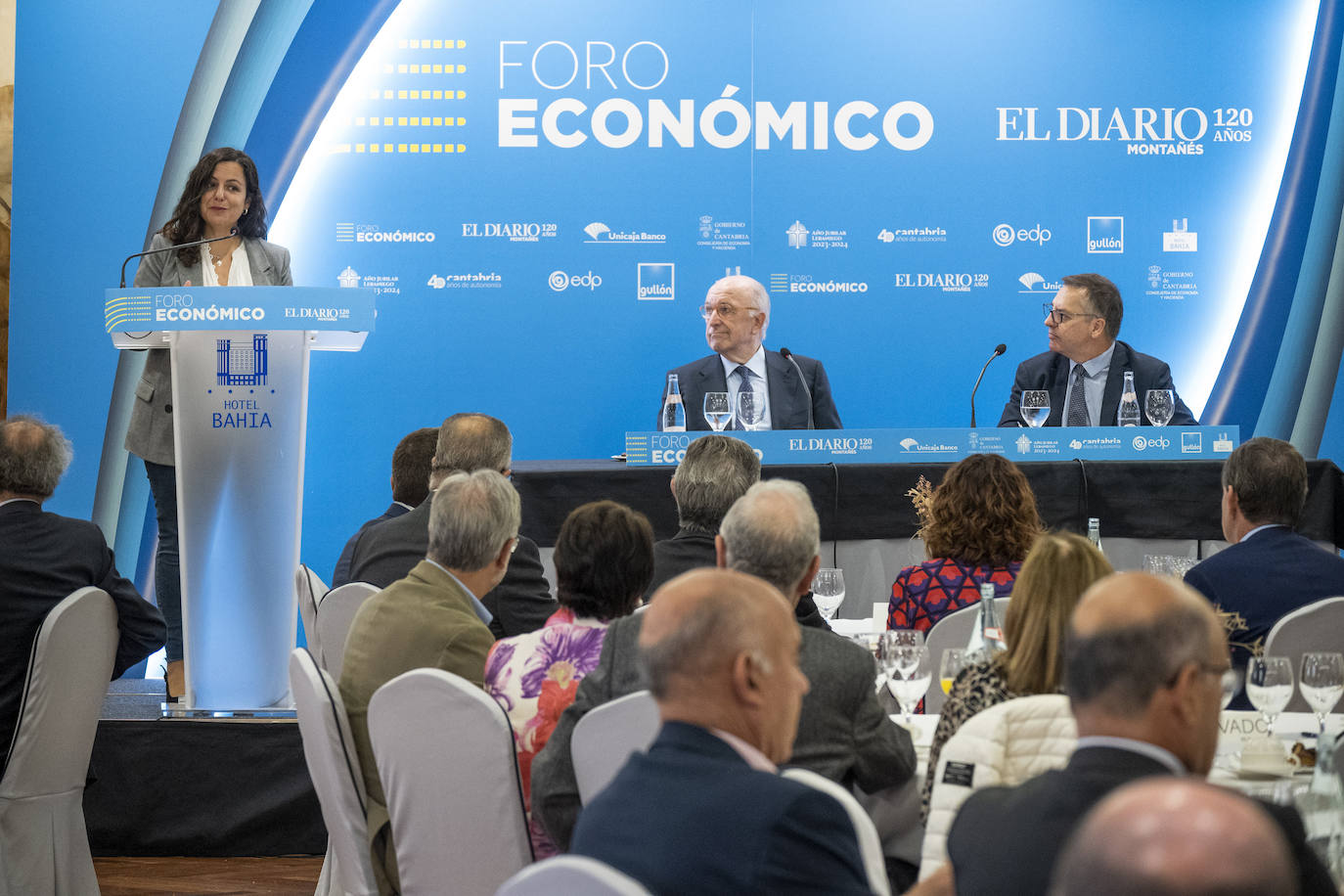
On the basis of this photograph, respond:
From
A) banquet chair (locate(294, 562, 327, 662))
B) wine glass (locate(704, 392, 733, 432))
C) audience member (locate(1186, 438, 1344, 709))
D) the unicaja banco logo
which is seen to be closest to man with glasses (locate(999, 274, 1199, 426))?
wine glass (locate(704, 392, 733, 432))

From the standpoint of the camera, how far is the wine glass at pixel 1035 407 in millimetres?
4719

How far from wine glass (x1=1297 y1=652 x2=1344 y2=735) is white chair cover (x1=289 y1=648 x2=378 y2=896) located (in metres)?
1.67

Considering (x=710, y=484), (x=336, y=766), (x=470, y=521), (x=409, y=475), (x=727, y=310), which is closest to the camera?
(x=336, y=766)

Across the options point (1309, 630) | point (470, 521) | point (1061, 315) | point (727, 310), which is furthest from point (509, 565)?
point (1061, 315)

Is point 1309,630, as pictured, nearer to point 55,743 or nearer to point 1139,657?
point 1139,657

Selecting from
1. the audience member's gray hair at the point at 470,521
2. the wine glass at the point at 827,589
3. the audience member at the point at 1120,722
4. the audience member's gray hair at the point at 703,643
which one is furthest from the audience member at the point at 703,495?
the audience member at the point at 1120,722

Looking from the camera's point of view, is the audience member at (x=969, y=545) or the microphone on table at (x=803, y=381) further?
the microphone on table at (x=803, y=381)

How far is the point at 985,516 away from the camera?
10.3ft

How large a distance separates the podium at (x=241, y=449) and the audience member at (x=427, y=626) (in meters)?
1.09

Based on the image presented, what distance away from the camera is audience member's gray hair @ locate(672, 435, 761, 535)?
10.8 feet

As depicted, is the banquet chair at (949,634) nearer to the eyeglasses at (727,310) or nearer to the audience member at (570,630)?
the audience member at (570,630)

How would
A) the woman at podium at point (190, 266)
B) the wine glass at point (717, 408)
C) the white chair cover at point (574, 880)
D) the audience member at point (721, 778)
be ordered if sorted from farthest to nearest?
the wine glass at point (717, 408) → the woman at podium at point (190, 266) → the audience member at point (721, 778) → the white chair cover at point (574, 880)

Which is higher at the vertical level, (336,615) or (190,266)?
(190,266)

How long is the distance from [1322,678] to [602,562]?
4.10ft
